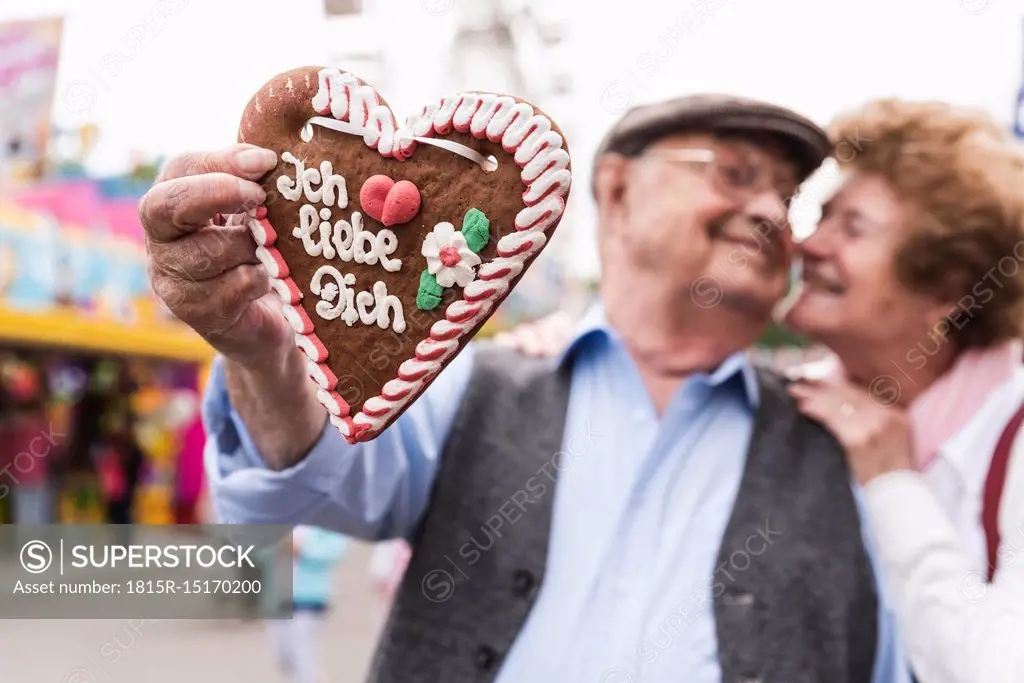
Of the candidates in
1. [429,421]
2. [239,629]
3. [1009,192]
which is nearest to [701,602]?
[429,421]

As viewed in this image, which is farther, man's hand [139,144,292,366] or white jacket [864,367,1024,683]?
white jacket [864,367,1024,683]

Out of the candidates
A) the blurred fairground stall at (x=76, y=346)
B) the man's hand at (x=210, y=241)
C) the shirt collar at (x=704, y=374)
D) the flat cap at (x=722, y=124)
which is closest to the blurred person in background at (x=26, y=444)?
the blurred fairground stall at (x=76, y=346)

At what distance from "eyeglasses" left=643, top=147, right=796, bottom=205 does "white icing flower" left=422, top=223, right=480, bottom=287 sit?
87cm

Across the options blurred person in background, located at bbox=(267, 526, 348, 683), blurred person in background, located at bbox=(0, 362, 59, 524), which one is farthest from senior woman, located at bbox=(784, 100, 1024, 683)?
blurred person in background, located at bbox=(0, 362, 59, 524)

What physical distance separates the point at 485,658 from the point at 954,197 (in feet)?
4.01

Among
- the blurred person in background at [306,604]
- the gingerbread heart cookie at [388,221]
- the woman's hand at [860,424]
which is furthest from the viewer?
the blurred person in background at [306,604]

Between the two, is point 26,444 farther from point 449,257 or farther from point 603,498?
point 449,257

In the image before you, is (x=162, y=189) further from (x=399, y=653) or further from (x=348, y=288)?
(x=399, y=653)

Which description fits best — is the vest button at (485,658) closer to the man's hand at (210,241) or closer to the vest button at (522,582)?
the vest button at (522,582)

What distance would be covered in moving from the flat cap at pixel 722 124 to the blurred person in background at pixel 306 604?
90.3 inches

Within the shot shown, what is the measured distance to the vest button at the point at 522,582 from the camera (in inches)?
56.4

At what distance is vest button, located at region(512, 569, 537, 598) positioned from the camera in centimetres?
143

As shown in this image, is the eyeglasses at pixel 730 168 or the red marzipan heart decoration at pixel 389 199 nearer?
the red marzipan heart decoration at pixel 389 199

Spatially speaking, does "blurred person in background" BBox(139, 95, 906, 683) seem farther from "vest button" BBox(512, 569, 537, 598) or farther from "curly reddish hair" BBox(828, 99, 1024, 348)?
"curly reddish hair" BBox(828, 99, 1024, 348)
